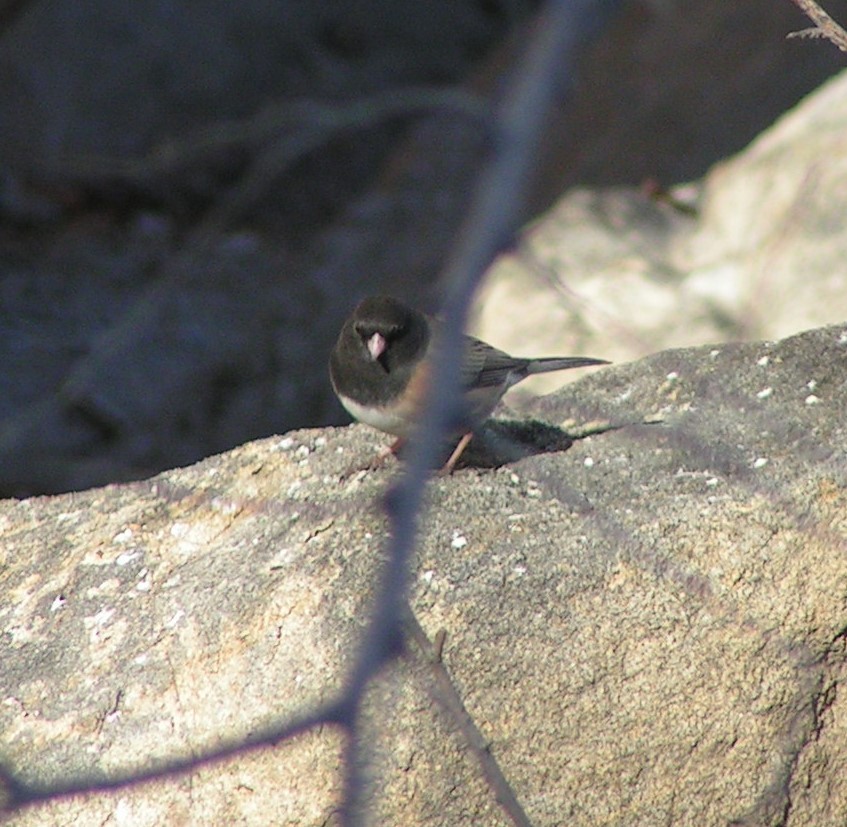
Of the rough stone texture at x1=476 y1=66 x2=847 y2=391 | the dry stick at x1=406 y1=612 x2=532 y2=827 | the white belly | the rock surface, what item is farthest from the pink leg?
the rock surface

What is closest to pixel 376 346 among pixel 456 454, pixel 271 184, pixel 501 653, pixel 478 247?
pixel 456 454

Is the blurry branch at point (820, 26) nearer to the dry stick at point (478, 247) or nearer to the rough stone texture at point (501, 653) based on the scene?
the rough stone texture at point (501, 653)

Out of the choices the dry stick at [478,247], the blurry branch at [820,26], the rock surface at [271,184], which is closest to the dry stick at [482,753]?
the dry stick at [478,247]

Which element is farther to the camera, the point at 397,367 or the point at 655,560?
the point at 397,367

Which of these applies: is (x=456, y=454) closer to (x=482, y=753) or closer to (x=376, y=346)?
(x=376, y=346)

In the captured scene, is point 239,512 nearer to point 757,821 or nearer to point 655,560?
point 655,560

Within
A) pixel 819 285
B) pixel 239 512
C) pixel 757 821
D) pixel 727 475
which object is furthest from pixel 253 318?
pixel 757 821

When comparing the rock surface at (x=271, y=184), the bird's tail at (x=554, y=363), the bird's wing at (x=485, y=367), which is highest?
the bird's wing at (x=485, y=367)
